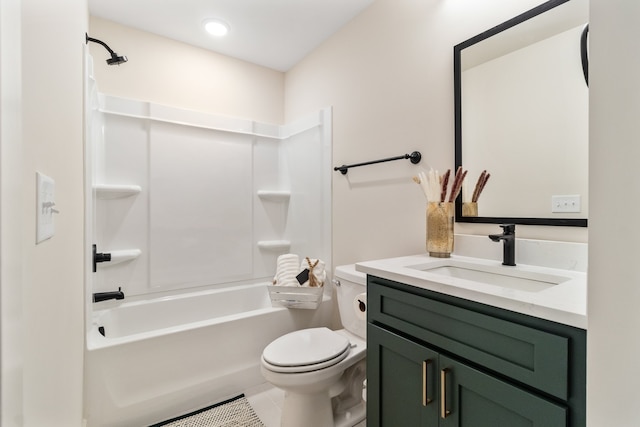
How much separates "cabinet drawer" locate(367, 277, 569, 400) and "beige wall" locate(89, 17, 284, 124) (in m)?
2.21

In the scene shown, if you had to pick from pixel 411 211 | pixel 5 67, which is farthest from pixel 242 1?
pixel 5 67

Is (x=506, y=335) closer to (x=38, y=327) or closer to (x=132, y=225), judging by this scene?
(x=38, y=327)

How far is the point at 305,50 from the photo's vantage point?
248 centimetres

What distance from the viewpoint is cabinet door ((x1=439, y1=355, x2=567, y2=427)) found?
69 cm

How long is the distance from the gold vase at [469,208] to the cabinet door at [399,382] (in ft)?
2.32

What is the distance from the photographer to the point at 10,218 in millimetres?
283

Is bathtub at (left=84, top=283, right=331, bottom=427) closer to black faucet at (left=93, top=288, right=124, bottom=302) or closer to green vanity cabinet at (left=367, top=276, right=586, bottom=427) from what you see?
black faucet at (left=93, top=288, right=124, bottom=302)

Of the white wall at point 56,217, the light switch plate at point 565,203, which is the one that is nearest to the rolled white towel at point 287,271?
the white wall at point 56,217

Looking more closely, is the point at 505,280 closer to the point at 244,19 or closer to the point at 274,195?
the point at 274,195

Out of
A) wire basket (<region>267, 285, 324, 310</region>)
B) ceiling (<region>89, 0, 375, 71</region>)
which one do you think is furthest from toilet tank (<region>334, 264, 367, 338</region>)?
ceiling (<region>89, 0, 375, 71</region>)

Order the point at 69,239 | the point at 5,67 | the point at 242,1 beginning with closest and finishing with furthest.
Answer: the point at 5,67
the point at 69,239
the point at 242,1

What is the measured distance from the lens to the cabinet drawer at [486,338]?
670 millimetres

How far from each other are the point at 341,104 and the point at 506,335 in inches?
72.2

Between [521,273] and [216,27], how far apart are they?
238 centimetres
